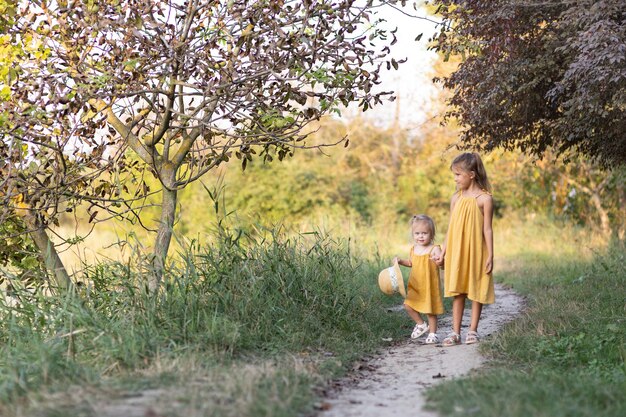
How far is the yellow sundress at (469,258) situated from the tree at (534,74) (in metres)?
1.45

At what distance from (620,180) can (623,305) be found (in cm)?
626

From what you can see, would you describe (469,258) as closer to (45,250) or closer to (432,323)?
(432,323)

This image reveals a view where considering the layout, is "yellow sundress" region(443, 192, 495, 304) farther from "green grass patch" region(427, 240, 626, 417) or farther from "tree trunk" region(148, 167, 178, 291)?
"tree trunk" region(148, 167, 178, 291)

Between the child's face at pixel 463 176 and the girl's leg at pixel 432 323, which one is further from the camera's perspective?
the girl's leg at pixel 432 323

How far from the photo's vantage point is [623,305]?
797 centimetres

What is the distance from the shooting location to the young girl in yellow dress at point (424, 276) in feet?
23.4

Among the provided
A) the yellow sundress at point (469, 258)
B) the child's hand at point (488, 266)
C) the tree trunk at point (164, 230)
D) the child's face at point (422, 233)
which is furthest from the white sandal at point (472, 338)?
the tree trunk at point (164, 230)

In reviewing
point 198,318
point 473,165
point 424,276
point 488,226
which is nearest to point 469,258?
point 488,226

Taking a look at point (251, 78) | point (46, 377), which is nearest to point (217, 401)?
point (46, 377)

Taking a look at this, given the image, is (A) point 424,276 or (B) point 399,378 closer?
(B) point 399,378

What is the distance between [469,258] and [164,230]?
105 inches

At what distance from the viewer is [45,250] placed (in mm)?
7434

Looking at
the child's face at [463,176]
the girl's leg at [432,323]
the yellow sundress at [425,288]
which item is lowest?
the girl's leg at [432,323]

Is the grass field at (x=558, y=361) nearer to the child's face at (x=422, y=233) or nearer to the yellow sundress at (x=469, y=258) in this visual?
the yellow sundress at (x=469, y=258)
